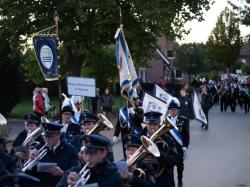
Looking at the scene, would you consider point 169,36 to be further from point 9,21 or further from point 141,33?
point 9,21

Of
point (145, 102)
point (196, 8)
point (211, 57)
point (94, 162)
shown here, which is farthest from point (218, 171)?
point (211, 57)

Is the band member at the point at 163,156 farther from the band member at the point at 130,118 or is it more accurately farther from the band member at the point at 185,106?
the band member at the point at 185,106

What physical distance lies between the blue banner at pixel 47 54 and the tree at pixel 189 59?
53.0m

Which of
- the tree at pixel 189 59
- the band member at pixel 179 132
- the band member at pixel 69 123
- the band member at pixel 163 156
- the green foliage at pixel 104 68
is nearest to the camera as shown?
the band member at pixel 163 156

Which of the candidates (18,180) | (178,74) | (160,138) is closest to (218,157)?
(160,138)

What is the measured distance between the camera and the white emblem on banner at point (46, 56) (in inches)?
555

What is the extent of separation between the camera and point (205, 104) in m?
24.6

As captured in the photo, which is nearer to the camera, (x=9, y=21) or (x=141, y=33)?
(x=9, y=21)

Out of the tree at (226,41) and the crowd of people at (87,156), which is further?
the tree at (226,41)

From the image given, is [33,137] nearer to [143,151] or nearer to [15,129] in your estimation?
[143,151]

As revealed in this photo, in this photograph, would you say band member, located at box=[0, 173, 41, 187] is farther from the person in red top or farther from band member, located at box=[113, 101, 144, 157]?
the person in red top

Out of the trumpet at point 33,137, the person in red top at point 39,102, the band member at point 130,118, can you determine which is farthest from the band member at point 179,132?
the person in red top at point 39,102

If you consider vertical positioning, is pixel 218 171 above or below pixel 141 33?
below

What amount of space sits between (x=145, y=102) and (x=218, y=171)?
8.32ft
